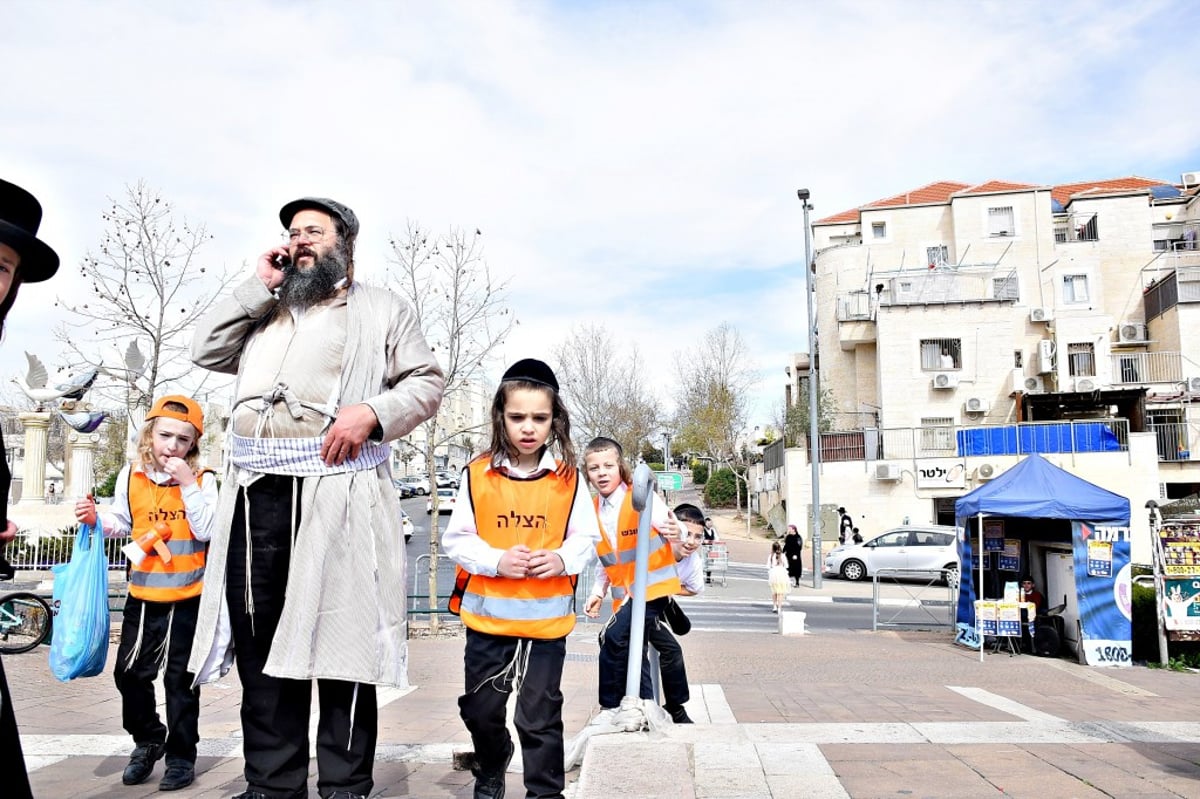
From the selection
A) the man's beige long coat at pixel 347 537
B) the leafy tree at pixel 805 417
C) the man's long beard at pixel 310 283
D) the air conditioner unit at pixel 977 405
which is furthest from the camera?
the leafy tree at pixel 805 417

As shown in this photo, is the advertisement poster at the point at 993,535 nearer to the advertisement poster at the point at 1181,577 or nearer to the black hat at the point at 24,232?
the advertisement poster at the point at 1181,577

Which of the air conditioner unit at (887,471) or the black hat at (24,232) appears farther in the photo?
the air conditioner unit at (887,471)

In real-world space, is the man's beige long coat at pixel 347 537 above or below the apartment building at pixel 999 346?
below

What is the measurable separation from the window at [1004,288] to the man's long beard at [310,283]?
37566 mm

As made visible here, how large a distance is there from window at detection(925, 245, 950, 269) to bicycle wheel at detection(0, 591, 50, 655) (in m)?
38.1

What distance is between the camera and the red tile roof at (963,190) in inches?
1683

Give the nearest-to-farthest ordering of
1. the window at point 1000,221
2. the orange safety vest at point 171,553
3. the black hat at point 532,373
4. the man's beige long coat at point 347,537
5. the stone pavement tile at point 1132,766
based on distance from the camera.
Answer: the man's beige long coat at point 347,537
the black hat at point 532,373
the stone pavement tile at point 1132,766
the orange safety vest at point 171,553
the window at point 1000,221

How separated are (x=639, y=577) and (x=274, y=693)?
2.13 metres

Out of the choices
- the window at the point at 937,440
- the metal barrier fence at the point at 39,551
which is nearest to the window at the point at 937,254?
the window at the point at 937,440

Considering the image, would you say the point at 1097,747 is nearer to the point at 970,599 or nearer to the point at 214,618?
the point at 214,618

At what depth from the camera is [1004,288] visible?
126 feet

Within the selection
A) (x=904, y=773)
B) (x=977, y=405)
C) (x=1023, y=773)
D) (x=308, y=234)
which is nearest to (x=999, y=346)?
(x=977, y=405)

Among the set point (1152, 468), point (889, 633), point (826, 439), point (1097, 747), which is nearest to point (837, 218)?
point (826, 439)

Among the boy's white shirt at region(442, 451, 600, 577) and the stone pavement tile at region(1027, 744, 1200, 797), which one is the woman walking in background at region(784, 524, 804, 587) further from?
the boy's white shirt at region(442, 451, 600, 577)
